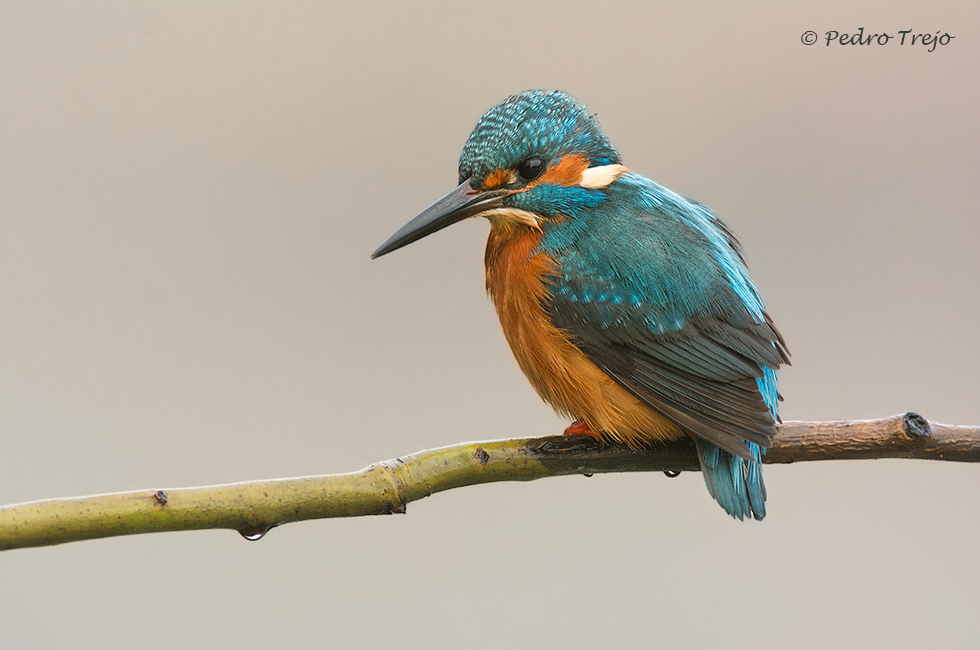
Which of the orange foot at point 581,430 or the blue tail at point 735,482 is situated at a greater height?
the orange foot at point 581,430

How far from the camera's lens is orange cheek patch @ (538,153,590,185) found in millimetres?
1623

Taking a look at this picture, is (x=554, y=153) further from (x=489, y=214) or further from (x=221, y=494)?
(x=221, y=494)

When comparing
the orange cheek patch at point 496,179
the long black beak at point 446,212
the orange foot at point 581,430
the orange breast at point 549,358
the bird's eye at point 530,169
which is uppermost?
the bird's eye at point 530,169

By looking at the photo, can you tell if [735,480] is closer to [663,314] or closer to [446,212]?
[663,314]

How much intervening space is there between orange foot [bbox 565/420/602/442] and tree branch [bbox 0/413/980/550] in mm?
31

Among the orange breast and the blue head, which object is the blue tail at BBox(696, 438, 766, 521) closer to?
the orange breast

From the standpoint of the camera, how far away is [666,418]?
5.18ft

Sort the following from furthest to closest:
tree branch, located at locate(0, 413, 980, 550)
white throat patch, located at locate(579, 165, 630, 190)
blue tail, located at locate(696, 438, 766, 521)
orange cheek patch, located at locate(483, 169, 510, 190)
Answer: white throat patch, located at locate(579, 165, 630, 190) < orange cheek patch, located at locate(483, 169, 510, 190) < blue tail, located at locate(696, 438, 766, 521) < tree branch, located at locate(0, 413, 980, 550)

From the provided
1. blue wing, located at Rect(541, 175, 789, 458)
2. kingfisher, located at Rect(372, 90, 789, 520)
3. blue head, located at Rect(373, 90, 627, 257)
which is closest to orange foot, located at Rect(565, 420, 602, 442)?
kingfisher, located at Rect(372, 90, 789, 520)

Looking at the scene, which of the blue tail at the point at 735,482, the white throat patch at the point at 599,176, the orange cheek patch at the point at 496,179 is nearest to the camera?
the blue tail at the point at 735,482

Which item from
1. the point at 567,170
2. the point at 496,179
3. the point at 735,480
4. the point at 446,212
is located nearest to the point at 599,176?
the point at 567,170

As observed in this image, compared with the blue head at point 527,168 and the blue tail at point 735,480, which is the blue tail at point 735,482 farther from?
the blue head at point 527,168

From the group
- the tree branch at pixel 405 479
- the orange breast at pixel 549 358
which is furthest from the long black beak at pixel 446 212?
the tree branch at pixel 405 479

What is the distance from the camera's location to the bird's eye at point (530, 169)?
159 cm
